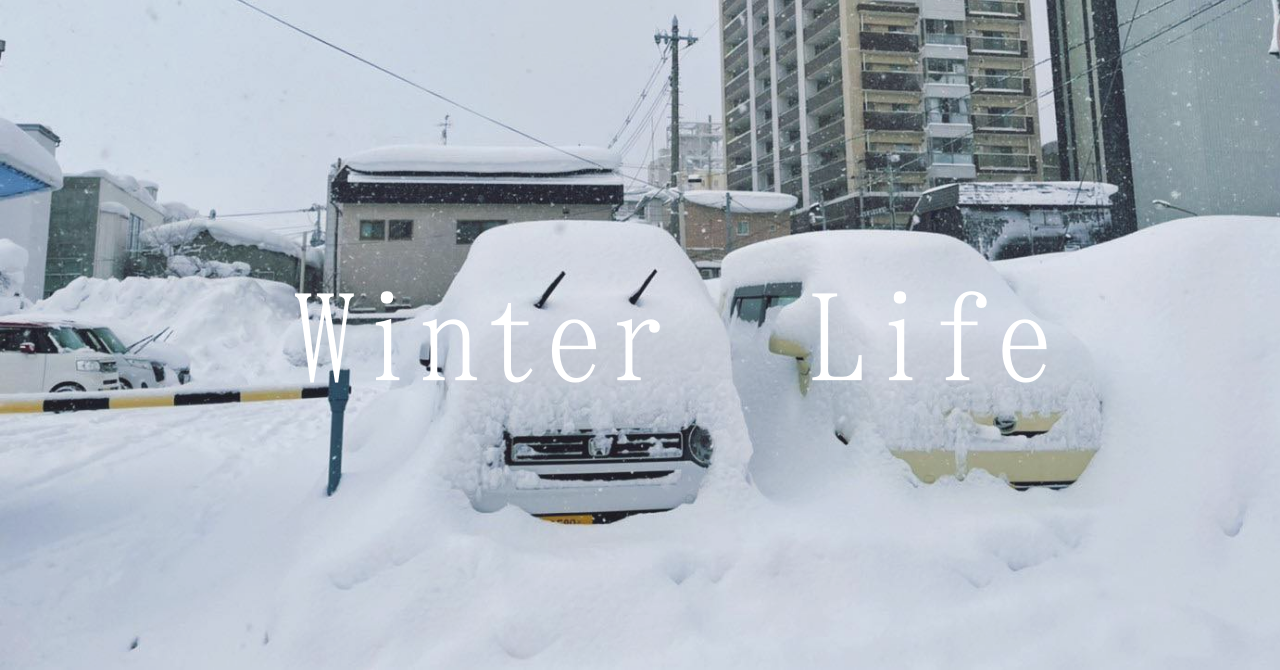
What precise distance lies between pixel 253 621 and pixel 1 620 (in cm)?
104

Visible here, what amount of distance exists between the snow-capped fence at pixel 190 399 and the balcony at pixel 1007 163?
43073mm

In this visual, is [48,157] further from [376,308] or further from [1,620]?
[376,308]

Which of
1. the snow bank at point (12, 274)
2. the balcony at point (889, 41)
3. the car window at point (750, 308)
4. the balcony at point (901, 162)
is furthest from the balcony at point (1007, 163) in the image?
the snow bank at point (12, 274)

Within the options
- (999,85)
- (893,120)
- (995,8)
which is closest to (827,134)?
(893,120)

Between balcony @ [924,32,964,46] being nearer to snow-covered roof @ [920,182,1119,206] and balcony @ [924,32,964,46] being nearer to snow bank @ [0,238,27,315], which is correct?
snow-covered roof @ [920,182,1119,206]

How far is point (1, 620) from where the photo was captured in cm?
245

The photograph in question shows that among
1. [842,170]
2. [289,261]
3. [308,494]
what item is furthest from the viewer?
[842,170]

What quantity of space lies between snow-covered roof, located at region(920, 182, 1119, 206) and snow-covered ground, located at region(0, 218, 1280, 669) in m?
18.0

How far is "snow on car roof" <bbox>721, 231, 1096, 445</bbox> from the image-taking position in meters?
3.22

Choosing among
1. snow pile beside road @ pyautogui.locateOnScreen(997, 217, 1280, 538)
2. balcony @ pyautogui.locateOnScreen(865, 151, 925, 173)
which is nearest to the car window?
snow pile beside road @ pyautogui.locateOnScreen(997, 217, 1280, 538)

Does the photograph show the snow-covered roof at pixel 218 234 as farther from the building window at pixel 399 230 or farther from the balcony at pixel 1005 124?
the balcony at pixel 1005 124

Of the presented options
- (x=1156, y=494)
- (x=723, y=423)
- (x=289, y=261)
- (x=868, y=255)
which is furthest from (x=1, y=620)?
(x=289, y=261)

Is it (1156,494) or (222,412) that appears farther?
(222,412)

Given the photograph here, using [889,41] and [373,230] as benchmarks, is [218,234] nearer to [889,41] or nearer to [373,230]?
[373,230]
